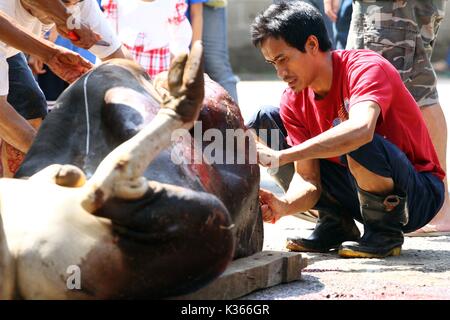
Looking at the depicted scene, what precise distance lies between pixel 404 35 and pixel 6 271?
3.02 m

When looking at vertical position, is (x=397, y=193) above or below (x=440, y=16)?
below

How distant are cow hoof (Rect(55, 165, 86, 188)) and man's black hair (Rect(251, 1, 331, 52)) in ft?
4.93

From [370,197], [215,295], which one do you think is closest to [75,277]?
[215,295]

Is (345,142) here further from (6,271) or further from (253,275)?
(6,271)

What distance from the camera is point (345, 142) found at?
14.1ft

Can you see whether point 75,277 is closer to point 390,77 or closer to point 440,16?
point 390,77

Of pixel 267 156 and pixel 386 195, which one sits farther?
pixel 386 195

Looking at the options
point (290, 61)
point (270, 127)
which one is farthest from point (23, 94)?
point (290, 61)

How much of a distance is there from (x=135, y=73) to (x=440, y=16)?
2.38 metres

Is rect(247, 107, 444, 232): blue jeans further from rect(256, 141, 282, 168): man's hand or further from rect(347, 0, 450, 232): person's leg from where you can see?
rect(347, 0, 450, 232): person's leg

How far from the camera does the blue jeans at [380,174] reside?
4.46 m

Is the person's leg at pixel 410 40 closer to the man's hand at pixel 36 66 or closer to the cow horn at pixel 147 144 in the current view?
the man's hand at pixel 36 66

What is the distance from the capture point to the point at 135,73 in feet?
12.7

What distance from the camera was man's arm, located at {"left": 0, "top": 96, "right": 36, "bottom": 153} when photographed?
4.98 meters
